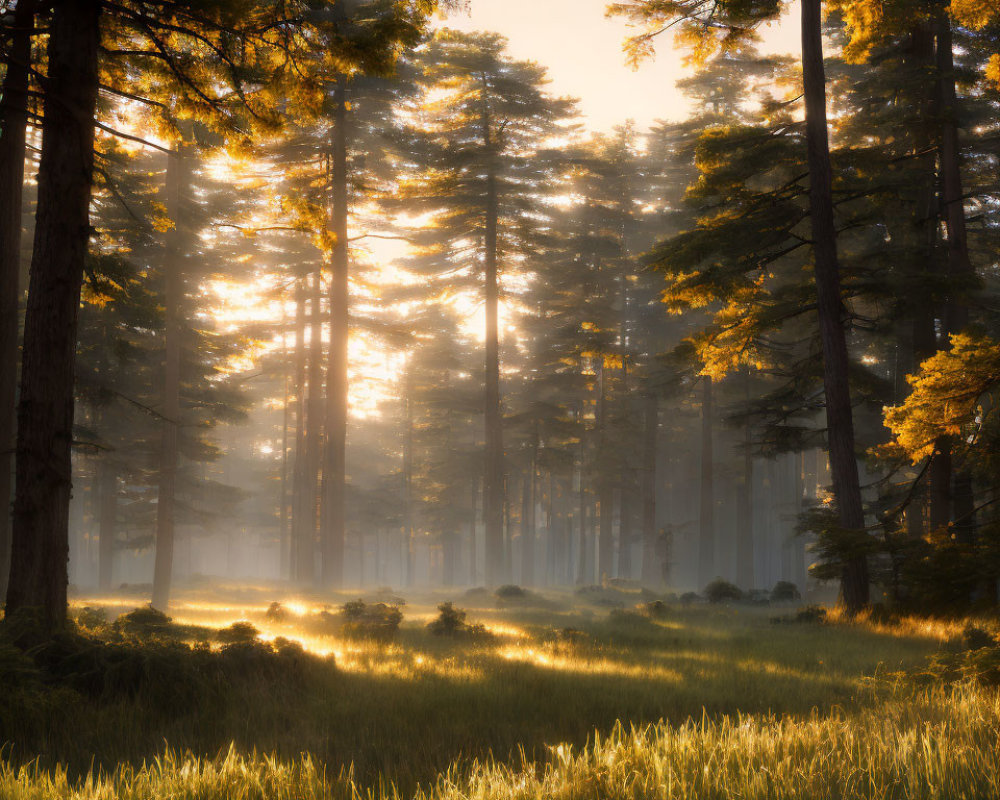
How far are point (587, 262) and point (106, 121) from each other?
24477 mm

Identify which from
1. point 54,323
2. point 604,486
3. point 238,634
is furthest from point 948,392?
point 604,486

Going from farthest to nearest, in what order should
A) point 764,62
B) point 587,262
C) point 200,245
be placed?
point 587,262 < point 200,245 < point 764,62

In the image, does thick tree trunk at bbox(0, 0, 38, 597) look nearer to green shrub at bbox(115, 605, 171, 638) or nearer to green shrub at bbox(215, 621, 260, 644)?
green shrub at bbox(115, 605, 171, 638)

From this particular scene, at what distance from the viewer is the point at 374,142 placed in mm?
26141

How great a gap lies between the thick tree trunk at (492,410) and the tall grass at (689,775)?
22.3m

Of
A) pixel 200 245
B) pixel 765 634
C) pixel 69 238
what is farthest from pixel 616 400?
pixel 69 238

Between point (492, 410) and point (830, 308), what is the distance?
15.6 meters

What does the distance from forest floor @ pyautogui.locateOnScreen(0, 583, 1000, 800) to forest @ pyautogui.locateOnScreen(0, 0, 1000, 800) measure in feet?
0.12

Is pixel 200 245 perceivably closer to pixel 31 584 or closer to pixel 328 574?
pixel 328 574

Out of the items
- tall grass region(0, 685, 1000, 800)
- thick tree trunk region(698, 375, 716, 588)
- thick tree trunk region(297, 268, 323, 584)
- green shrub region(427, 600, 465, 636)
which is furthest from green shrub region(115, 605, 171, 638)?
thick tree trunk region(698, 375, 716, 588)

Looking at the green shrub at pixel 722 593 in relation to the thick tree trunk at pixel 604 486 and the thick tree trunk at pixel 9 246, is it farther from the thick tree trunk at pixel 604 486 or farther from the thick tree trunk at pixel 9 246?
the thick tree trunk at pixel 9 246

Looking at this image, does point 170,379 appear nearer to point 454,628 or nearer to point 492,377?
point 492,377

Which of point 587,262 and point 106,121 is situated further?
point 587,262

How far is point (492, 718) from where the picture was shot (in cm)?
540
